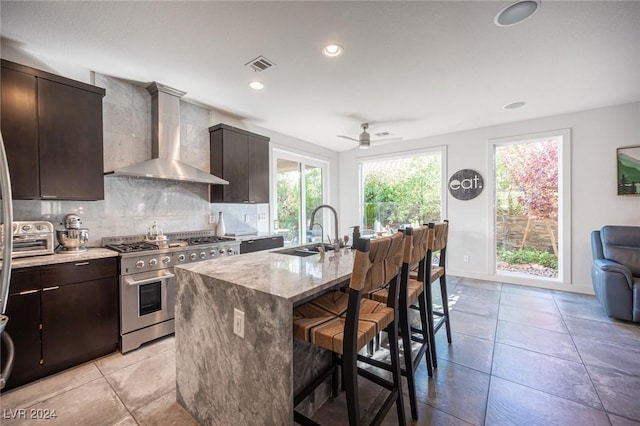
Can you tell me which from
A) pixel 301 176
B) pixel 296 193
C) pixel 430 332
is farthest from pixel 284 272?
pixel 301 176

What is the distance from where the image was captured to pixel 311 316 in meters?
1.47

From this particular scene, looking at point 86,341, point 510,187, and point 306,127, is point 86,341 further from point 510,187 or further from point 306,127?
point 510,187

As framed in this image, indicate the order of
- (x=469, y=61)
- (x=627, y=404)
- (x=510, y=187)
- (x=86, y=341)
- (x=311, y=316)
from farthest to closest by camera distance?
1. (x=510, y=187)
2. (x=469, y=61)
3. (x=86, y=341)
4. (x=627, y=404)
5. (x=311, y=316)

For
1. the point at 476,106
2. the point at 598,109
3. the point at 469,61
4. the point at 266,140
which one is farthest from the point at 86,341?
the point at 598,109

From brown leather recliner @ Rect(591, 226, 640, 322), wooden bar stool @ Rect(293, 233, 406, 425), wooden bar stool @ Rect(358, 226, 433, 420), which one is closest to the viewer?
wooden bar stool @ Rect(293, 233, 406, 425)

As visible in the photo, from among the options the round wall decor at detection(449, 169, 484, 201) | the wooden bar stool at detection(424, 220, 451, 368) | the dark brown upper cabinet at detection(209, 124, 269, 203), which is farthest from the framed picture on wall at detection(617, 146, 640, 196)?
the dark brown upper cabinet at detection(209, 124, 269, 203)

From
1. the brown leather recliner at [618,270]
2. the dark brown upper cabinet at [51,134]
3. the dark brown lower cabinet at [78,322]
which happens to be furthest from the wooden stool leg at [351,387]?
the brown leather recliner at [618,270]

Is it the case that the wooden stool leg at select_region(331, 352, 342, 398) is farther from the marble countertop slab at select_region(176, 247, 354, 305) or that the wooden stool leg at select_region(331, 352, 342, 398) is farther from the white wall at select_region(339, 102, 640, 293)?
the white wall at select_region(339, 102, 640, 293)

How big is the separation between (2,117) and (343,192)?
5312mm

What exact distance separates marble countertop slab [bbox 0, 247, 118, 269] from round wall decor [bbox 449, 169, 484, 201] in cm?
506

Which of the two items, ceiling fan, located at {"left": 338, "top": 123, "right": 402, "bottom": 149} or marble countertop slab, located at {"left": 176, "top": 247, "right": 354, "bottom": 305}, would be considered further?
ceiling fan, located at {"left": 338, "top": 123, "right": 402, "bottom": 149}

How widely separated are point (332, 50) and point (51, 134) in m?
2.53

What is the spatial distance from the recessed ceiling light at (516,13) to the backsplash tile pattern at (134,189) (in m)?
3.41

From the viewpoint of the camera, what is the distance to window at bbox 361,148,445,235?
527 cm
